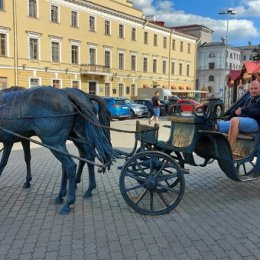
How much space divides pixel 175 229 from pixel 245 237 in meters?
0.81

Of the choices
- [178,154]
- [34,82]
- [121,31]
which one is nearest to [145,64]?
[121,31]

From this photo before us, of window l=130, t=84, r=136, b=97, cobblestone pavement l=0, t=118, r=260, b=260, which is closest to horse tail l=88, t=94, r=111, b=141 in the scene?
cobblestone pavement l=0, t=118, r=260, b=260

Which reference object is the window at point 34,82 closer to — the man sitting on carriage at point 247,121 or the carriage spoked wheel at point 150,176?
the man sitting on carriage at point 247,121

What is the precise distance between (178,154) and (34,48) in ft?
110

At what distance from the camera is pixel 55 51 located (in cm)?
3859

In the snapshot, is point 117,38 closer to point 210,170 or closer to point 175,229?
point 210,170

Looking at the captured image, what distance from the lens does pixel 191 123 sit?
496 centimetres

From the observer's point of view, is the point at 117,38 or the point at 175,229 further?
the point at 117,38

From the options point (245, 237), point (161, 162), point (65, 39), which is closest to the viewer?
point (245, 237)

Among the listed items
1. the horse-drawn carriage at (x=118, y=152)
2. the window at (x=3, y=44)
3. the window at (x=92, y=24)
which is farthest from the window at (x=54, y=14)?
the horse-drawn carriage at (x=118, y=152)

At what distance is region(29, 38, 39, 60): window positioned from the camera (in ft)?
117

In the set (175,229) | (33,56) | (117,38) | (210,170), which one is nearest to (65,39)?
(33,56)

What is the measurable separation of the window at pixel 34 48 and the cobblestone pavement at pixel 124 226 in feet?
104

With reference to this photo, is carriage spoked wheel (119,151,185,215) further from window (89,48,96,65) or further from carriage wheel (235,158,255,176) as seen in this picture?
window (89,48,96,65)
